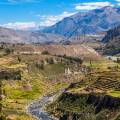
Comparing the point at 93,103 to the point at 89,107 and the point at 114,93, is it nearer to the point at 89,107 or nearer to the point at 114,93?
the point at 89,107

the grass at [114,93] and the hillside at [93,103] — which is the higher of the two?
the grass at [114,93]

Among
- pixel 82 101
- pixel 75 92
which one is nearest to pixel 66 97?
pixel 75 92

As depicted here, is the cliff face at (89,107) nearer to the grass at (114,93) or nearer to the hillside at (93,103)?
the hillside at (93,103)

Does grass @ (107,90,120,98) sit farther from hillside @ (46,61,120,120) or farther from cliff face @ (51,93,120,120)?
cliff face @ (51,93,120,120)

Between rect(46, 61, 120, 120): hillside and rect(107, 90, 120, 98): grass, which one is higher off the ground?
rect(107, 90, 120, 98): grass

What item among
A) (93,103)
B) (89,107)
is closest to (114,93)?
(93,103)

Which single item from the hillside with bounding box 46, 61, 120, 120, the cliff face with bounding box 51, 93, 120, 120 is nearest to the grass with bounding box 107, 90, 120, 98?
the hillside with bounding box 46, 61, 120, 120

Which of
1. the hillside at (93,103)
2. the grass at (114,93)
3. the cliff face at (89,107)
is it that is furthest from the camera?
the grass at (114,93)

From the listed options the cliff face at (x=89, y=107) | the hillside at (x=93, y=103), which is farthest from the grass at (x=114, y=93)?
the cliff face at (x=89, y=107)

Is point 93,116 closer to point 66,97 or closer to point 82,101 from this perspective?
point 82,101

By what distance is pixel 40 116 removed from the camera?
173875 millimetres

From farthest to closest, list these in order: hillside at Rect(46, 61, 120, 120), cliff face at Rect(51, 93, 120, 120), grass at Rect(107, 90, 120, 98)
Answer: grass at Rect(107, 90, 120, 98) → hillside at Rect(46, 61, 120, 120) → cliff face at Rect(51, 93, 120, 120)

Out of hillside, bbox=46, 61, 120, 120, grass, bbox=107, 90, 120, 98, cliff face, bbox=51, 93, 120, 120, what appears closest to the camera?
cliff face, bbox=51, 93, 120, 120

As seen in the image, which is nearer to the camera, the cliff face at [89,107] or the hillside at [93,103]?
the cliff face at [89,107]
